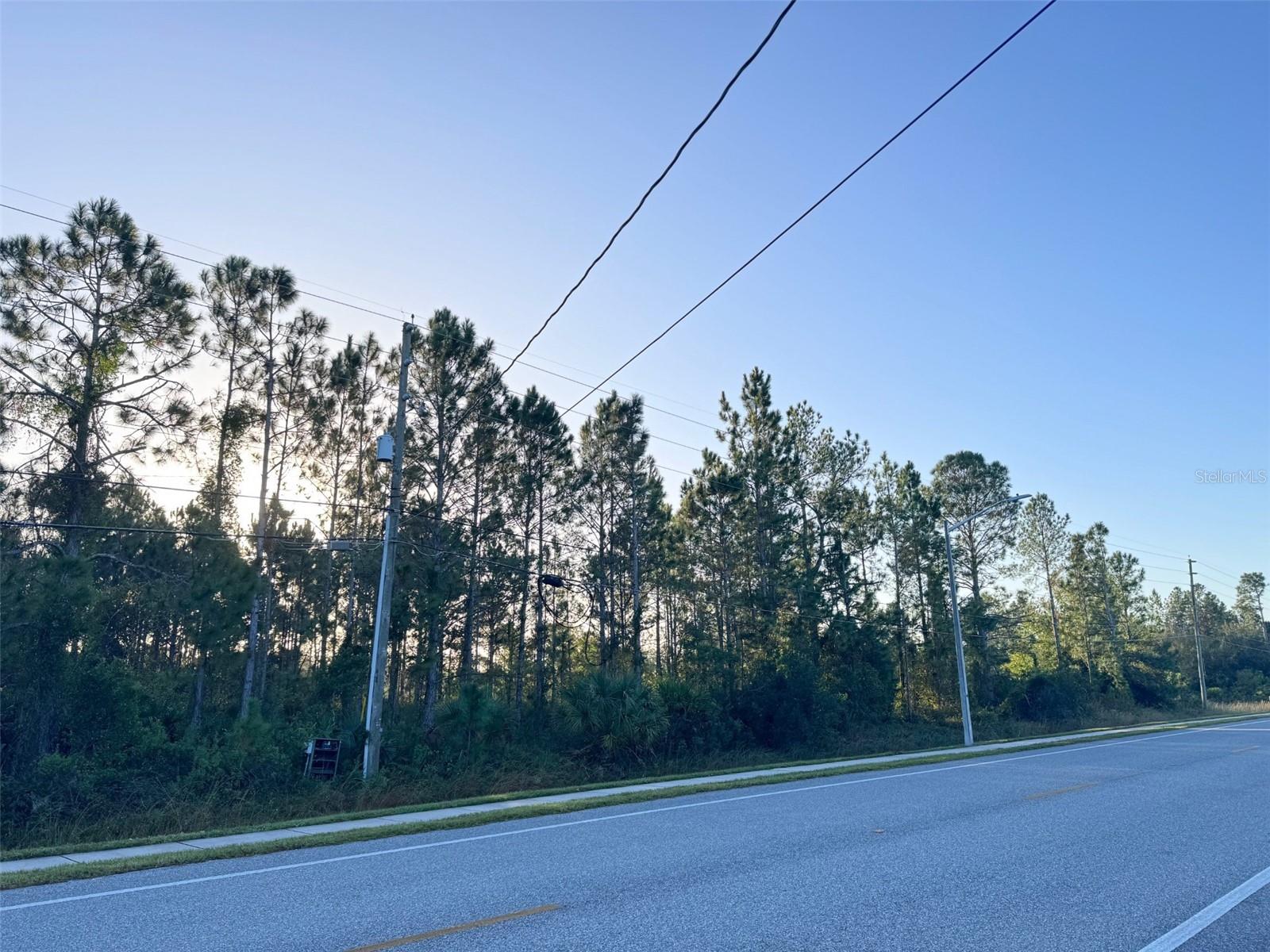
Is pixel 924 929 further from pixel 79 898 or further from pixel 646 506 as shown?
pixel 646 506

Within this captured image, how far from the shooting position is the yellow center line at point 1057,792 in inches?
521

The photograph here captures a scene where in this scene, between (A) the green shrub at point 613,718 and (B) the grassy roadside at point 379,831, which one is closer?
(B) the grassy roadside at point 379,831

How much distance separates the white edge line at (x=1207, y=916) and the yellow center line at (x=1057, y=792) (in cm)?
569

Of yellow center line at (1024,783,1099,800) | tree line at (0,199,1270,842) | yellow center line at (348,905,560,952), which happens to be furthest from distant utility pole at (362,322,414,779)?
yellow center line at (1024,783,1099,800)

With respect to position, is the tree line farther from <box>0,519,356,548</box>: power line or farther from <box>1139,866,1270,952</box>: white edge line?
<box>1139,866,1270,952</box>: white edge line

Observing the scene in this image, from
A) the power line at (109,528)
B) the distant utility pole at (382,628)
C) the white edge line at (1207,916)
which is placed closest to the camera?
the white edge line at (1207,916)

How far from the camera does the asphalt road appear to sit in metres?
5.77

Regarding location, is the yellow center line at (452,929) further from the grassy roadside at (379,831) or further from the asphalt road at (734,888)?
the grassy roadside at (379,831)

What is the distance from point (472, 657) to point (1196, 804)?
25687 mm

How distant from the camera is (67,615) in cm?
1791

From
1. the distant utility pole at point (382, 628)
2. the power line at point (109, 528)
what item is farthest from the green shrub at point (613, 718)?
the power line at point (109, 528)

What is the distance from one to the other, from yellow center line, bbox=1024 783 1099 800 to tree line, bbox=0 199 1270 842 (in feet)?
42.3

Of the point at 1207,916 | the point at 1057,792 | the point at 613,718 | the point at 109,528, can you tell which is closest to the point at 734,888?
the point at 1207,916

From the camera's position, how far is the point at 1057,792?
45.3ft
